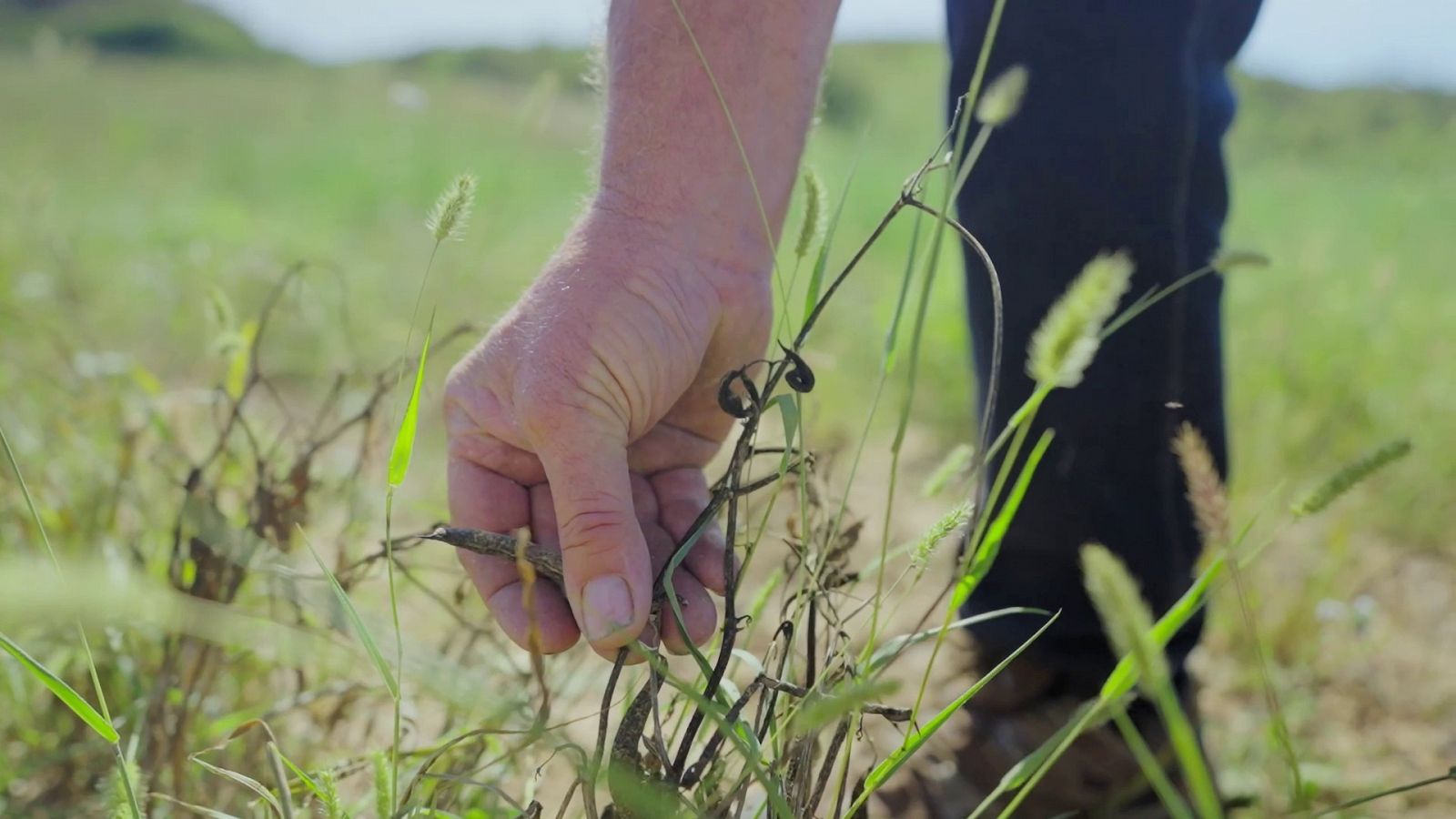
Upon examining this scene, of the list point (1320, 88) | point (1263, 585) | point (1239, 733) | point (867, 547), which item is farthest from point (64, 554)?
point (1320, 88)

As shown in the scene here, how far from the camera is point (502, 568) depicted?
896 mm

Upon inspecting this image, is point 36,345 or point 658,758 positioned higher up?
point 658,758

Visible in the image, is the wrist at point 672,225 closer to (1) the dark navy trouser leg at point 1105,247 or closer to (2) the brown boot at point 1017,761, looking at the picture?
(1) the dark navy trouser leg at point 1105,247

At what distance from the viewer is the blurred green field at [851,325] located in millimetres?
1504

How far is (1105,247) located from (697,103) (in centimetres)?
58

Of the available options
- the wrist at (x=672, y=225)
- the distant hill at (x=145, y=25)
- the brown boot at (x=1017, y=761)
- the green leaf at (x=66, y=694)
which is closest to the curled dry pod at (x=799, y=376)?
the wrist at (x=672, y=225)

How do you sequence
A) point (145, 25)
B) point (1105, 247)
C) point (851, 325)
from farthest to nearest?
point (145, 25)
point (851, 325)
point (1105, 247)

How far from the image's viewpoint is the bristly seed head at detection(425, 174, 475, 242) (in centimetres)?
71

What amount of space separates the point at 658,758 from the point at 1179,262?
87 centimetres

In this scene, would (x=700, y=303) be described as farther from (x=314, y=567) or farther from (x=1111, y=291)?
(x=314, y=567)

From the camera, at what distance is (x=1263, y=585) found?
1.82m

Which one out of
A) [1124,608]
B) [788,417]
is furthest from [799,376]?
[1124,608]

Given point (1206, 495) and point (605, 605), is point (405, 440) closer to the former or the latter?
point (605, 605)

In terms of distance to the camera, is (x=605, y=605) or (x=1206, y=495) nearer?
(x=1206, y=495)
